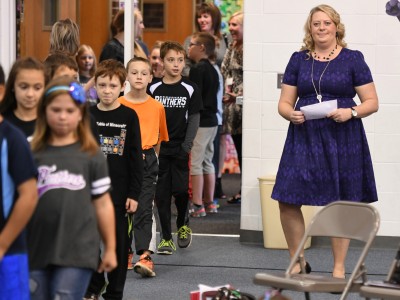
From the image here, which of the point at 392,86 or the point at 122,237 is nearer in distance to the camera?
the point at 122,237

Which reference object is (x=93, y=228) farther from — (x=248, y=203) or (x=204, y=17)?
(x=204, y=17)

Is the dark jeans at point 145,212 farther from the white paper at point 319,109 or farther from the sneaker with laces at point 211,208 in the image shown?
the sneaker with laces at point 211,208

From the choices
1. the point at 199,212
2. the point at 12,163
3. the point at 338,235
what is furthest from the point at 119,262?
the point at 199,212

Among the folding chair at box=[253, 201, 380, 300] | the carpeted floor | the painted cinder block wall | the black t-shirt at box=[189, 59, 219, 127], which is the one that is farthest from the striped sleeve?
the black t-shirt at box=[189, 59, 219, 127]

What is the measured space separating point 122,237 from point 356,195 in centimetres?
144

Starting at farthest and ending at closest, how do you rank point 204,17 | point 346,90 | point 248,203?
point 204,17 < point 248,203 < point 346,90

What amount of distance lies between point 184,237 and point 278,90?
1287mm

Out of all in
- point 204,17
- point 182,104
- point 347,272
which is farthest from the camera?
point 204,17

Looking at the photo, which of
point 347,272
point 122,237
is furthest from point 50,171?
point 347,272

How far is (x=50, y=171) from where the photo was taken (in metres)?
3.98

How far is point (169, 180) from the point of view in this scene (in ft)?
24.6

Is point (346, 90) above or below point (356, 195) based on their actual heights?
above

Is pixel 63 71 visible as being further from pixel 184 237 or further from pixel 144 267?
pixel 184 237

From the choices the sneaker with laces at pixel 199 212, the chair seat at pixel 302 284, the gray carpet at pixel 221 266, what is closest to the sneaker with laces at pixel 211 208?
the sneaker with laces at pixel 199 212
